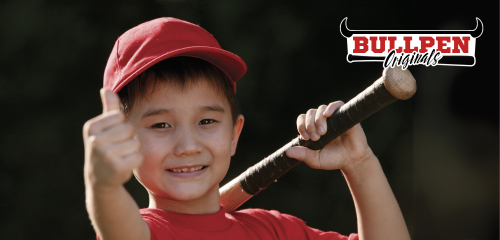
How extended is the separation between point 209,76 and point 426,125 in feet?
3.95

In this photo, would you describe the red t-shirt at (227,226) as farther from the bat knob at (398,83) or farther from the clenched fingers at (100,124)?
the bat knob at (398,83)

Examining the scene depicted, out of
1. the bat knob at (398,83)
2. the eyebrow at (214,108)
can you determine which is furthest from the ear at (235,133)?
the bat knob at (398,83)

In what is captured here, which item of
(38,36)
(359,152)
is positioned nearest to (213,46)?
(359,152)

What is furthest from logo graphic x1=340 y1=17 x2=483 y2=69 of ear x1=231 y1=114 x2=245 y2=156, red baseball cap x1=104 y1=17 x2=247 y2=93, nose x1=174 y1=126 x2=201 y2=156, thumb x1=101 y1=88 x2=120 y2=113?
thumb x1=101 y1=88 x2=120 y2=113

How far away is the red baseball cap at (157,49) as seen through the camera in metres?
1.02

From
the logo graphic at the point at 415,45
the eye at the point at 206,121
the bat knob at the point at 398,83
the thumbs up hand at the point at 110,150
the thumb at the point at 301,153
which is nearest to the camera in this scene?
the thumbs up hand at the point at 110,150

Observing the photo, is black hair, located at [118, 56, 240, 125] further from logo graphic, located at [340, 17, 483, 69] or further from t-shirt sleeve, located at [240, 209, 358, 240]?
logo graphic, located at [340, 17, 483, 69]

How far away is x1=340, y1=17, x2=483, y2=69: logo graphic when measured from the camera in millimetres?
1739

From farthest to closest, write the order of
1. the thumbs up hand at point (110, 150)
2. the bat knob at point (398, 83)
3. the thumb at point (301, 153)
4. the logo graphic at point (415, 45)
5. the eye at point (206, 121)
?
1. the logo graphic at point (415, 45)
2. the thumb at point (301, 153)
3. the eye at point (206, 121)
4. the bat knob at point (398, 83)
5. the thumbs up hand at point (110, 150)

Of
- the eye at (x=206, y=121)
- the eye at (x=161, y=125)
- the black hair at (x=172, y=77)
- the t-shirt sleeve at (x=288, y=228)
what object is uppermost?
the black hair at (x=172, y=77)

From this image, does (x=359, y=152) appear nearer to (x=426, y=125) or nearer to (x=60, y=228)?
(x=426, y=125)

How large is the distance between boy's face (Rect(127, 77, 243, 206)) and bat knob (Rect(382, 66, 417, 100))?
362mm

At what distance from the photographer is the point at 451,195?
1872 millimetres

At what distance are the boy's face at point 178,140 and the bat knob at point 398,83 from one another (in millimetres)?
362
